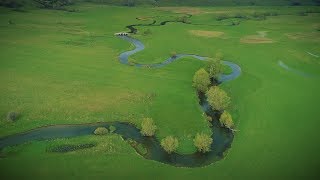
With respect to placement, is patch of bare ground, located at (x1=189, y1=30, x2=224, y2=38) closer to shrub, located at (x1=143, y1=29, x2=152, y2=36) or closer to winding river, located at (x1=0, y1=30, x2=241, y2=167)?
shrub, located at (x1=143, y1=29, x2=152, y2=36)

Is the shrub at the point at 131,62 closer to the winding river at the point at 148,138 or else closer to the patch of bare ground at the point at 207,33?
the winding river at the point at 148,138

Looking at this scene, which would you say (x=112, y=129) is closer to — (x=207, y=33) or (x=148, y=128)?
(x=148, y=128)

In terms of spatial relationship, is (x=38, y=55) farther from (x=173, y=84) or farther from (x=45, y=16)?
(x=45, y=16)

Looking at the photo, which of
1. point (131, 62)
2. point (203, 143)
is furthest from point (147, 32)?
point (203, 143)

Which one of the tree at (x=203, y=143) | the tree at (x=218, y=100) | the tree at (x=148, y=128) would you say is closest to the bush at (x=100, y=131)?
the tree at (x=148, y=128)

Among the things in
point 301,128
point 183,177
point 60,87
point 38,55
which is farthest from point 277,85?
point 38,55

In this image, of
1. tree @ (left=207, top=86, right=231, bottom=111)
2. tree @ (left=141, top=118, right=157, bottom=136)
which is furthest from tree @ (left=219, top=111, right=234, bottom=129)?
tree @ (left=141, top=118, right=157, bottom=136)
